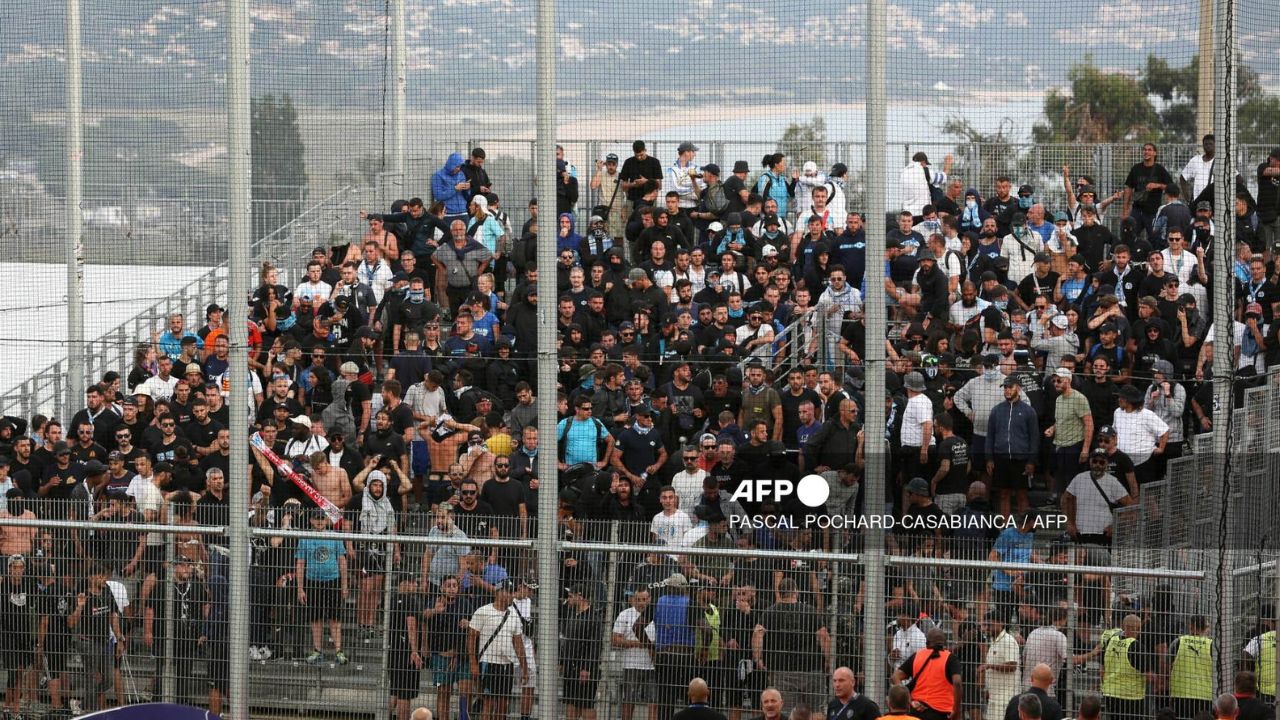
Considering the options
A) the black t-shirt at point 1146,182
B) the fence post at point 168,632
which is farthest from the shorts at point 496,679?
the black t-shirt at point 1146,182

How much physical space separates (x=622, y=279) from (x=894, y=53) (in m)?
3.01

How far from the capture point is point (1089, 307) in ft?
42.2

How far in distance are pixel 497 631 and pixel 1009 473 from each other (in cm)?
350


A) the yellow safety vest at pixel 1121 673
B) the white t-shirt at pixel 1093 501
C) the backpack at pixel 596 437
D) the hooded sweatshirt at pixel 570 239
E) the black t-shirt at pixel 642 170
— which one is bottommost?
the yellow safety vest at pixel 1121 673

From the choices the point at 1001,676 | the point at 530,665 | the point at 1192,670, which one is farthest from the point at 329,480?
the point at 1192,670

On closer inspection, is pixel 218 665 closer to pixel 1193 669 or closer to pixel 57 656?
pixel 57 656

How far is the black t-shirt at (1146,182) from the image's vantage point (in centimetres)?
1372

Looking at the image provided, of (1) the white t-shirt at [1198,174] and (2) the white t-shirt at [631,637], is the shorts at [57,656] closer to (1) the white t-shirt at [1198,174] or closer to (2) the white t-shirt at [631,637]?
(2) the white t-shirt at [631,637]

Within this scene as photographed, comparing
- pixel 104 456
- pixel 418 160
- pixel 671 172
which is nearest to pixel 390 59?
pixel 418 160

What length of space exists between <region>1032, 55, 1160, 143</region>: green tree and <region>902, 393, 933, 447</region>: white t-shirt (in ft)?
8.10

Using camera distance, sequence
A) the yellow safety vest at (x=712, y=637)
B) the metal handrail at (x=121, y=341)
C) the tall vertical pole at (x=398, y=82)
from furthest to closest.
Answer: the metal handrail at (x=121, y=341) → the tall vertical pole at (x=398, y=82) → the yellow safety vest at (x=712, y=637)

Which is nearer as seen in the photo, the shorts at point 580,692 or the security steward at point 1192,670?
the security steward at point 1192,670

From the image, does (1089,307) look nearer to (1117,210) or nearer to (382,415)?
(1117,210)

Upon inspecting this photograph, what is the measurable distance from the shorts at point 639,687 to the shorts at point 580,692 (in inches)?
7.4
